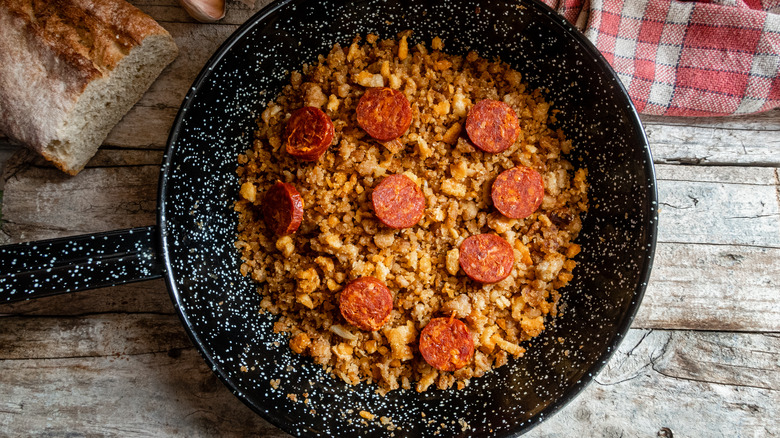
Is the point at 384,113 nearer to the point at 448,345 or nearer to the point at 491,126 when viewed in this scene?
the point at 491,126

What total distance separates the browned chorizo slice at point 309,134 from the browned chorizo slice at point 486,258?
693 millimetres

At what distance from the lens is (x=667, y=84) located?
7.79 ft

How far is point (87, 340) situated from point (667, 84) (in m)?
2.86

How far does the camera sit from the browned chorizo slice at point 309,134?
2.10 m

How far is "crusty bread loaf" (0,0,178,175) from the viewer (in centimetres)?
214

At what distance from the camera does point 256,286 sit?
Answer: 2291 mm

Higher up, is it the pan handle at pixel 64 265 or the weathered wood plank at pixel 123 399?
the pan handle at pixel 64 265

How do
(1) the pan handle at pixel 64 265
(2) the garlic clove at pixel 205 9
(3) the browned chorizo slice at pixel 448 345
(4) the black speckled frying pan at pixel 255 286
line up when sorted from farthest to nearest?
(2) the garlic clove at pixel 205 9, (3) the browned chorizo slice at pixel 448 345, (4) the black speckled frying pan at pixel 255 286, (1) the pan handle at pixel 64 265

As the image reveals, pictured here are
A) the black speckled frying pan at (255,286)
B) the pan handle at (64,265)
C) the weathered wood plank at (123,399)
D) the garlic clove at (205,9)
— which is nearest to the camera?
the pan handle at (64,265)

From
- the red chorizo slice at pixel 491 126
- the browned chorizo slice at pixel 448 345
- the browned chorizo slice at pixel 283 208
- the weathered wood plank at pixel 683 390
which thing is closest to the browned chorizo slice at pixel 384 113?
the red chorizo slice at pixel 491 126

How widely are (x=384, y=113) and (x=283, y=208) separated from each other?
0.55m

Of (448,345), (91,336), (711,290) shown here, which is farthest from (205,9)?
(711,290)

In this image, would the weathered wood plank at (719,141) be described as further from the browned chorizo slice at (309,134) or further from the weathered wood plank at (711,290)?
the browned chorizo slice at (309,134)

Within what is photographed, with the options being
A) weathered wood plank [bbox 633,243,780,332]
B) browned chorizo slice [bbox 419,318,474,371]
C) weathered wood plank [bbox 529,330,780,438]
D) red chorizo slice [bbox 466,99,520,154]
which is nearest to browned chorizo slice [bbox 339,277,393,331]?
browned chorizo slice [bbox 419,318,474,371]
